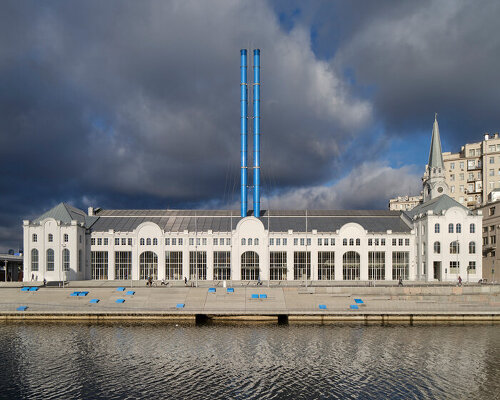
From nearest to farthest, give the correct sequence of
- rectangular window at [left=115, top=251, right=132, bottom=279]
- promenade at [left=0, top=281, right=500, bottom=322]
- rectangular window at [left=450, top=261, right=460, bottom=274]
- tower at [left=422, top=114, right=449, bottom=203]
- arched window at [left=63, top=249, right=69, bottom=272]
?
promenade at [left=0, top=281, right=500, bottom=322] < rectangular window at [left=450, top=261, right=460, bottom=274] < arched window at [left=63, top=249, right=69, bottom=272] < rectangular window at [left=115, top=251, right=132, bottom=279] < tower at [left=422, top=114, right=449, bottom=203]

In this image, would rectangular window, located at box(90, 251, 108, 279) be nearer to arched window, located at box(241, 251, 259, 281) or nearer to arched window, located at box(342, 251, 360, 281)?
arched window, located at box(241, 251, 259, 281)

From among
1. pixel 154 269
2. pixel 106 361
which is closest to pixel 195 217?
pixel 154 269

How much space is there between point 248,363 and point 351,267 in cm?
7195

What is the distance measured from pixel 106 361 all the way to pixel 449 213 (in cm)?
9048

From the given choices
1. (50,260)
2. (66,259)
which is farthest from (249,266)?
(50,260)

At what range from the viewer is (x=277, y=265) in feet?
392

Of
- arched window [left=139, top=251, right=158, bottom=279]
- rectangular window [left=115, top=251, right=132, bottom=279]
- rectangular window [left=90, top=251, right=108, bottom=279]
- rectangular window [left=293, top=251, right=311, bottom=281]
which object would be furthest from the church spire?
rectangular window [left=90, top=251, right=108, bottom=279]

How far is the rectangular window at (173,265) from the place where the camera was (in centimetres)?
12019

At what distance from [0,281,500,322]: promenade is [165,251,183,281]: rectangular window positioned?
89.0 ft

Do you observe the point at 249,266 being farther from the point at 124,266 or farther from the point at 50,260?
the point at 50,260

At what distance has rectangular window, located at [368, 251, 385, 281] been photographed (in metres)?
120

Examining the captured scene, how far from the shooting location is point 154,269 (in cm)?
12031

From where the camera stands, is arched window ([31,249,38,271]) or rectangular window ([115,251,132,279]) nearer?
arched window ([31,249,38,271])

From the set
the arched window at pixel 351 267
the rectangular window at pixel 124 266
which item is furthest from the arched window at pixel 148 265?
the arched window at pixel 351 267
